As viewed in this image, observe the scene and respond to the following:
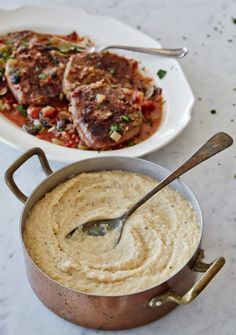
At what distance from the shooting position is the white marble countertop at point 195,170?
233 centimetres

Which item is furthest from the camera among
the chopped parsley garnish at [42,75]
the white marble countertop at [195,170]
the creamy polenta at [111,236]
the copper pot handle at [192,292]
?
the chopped parsley garnish at [42,75]

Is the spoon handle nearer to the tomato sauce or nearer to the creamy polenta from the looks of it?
the creamy polenta

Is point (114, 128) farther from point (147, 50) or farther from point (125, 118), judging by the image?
point (147, 50)

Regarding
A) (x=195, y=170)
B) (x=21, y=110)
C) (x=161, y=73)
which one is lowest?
(x=21, y=110)

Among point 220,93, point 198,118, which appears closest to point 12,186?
point 198,118

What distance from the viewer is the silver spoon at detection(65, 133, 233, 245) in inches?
92.9

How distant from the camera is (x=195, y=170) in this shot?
2.99 meters

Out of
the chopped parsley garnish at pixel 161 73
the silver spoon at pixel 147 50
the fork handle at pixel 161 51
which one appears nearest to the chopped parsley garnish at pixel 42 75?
the silver spoon at pixel 147 50

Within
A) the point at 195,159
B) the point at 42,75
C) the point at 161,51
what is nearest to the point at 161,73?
the point at 161,51

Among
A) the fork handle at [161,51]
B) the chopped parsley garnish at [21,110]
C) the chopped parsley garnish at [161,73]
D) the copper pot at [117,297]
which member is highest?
the fork handle at [161,51]

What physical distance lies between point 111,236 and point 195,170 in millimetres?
813

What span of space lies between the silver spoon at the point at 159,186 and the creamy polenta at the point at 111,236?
2 cm

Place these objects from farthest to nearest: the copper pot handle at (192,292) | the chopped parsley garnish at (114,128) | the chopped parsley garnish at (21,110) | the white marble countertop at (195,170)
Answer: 1. the chopped parsley garnish at (21,110)
2. the chopped parsley garnish at (114,128)
3. the white marble countertop at (195,170)
4. the copper pot handle at (192,292)

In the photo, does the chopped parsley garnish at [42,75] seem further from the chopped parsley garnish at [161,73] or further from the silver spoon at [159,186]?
the silver spoon at [159,186]
